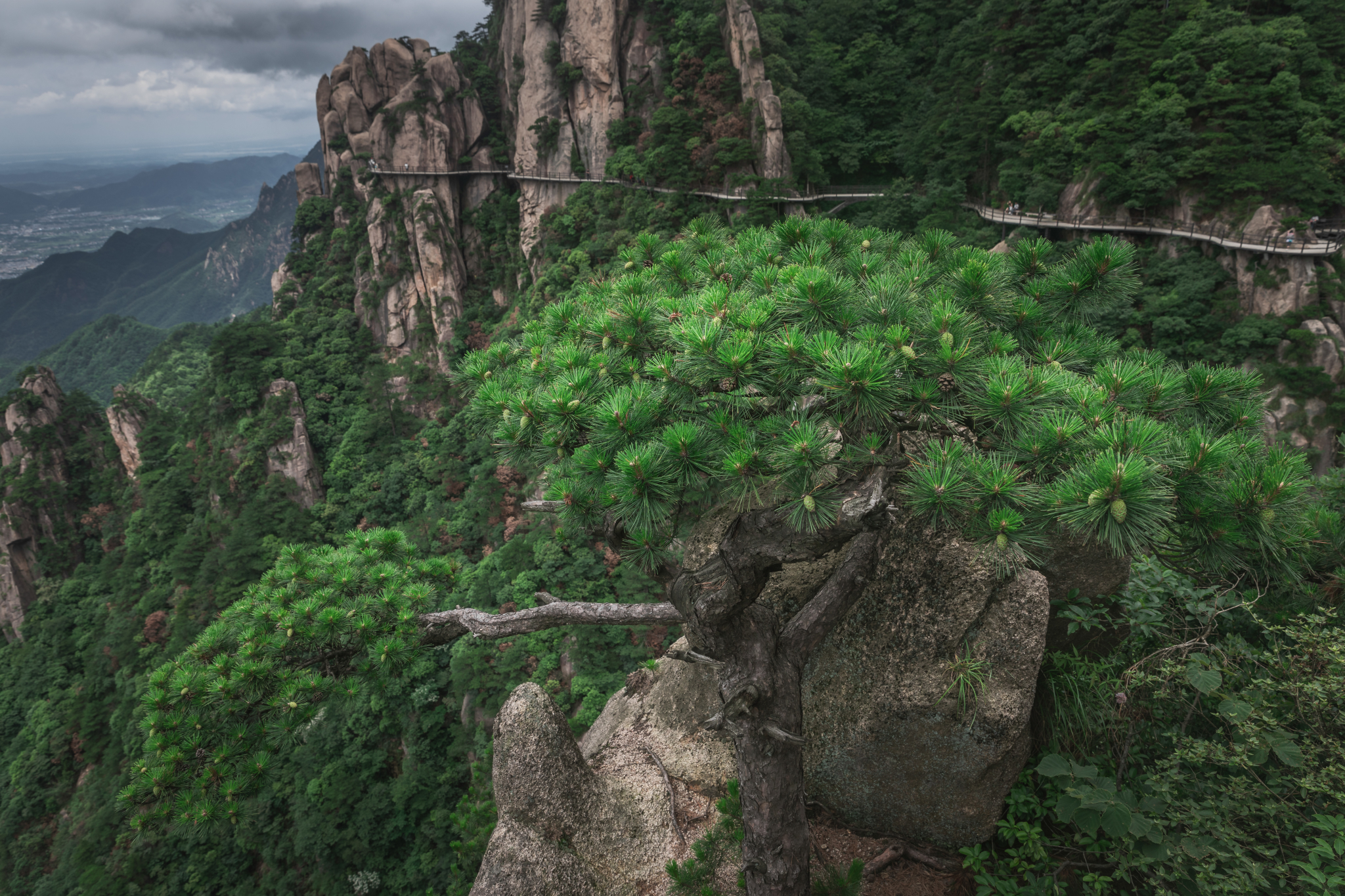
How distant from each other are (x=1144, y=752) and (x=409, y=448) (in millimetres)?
32723

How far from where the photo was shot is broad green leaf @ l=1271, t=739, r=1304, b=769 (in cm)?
254

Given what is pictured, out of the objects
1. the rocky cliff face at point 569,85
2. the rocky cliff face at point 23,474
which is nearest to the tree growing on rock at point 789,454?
the rocky cliff face at point 569,85

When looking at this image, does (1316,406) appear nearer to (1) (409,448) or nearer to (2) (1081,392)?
(2) (1081,392)

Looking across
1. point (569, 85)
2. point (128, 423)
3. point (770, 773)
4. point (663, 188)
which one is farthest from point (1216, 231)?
point (128, 423)

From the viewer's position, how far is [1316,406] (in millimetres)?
16203

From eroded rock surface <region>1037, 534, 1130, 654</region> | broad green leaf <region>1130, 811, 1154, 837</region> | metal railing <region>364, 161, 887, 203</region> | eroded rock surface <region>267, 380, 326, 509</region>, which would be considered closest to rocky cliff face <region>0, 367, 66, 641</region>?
eroded rock surface <region>267, 380, 326, 509</region>

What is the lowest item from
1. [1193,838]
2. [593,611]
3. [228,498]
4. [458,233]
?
[228,498]

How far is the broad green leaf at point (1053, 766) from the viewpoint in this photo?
336 cm

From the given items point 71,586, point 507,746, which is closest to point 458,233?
point 71,586

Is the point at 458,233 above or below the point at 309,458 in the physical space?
Answer: above

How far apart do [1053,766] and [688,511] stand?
126 inches

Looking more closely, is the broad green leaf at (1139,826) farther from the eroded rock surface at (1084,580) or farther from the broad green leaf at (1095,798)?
the eroded rock surface at (1084,580)

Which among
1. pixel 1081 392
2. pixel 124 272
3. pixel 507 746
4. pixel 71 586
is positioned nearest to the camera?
pixel 1081 392

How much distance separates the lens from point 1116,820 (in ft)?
9.82
